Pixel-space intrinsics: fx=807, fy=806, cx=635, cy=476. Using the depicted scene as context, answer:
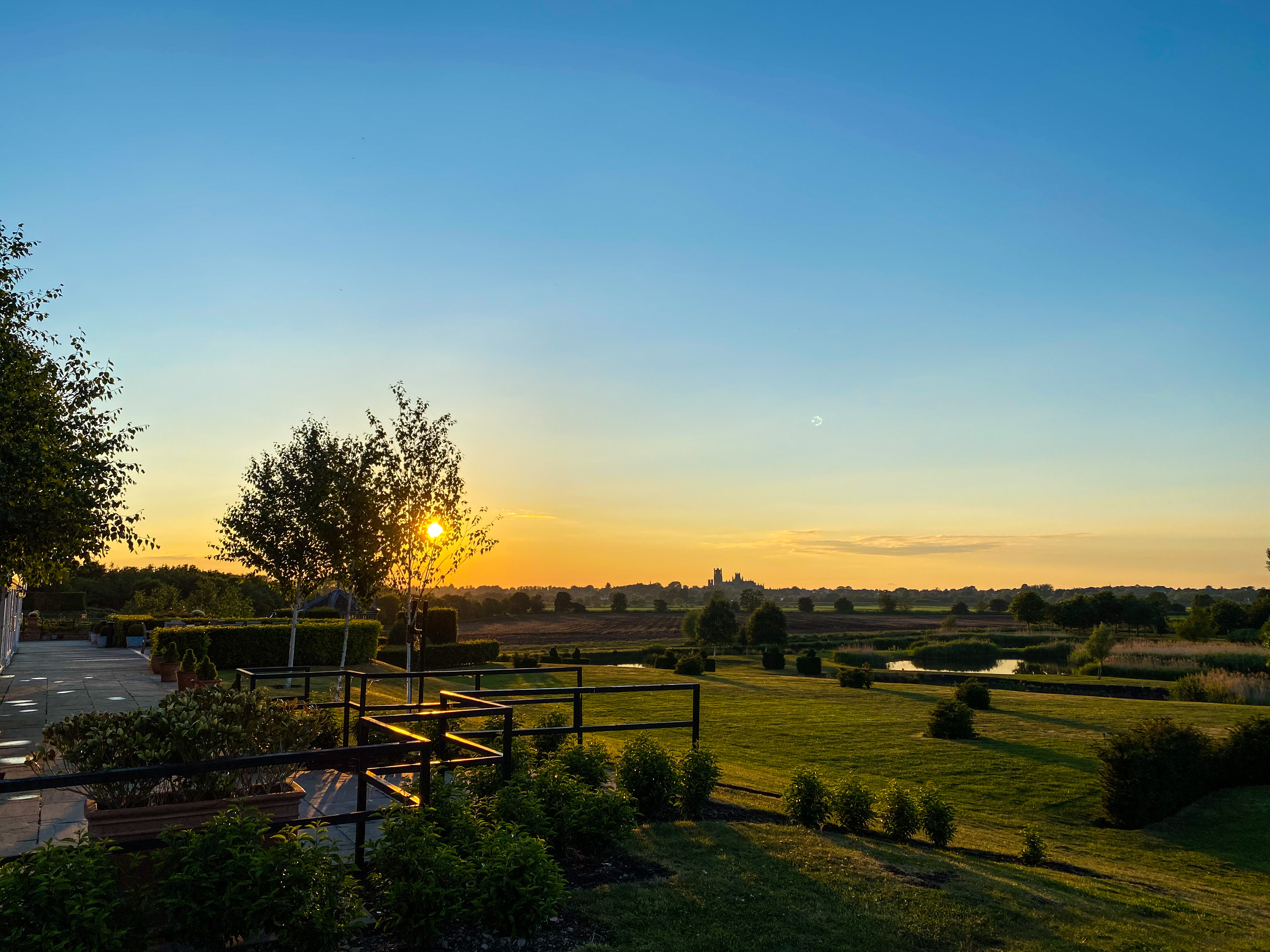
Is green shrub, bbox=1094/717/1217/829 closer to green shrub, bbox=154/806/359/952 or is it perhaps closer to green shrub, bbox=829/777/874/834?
green shrub, bbox=829/777/874/834

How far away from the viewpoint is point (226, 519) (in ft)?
72.5

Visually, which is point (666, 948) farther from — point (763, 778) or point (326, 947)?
point (763, 778)

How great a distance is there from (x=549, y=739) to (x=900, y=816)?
160 inches

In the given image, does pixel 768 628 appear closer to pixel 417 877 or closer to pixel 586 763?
pixel 586 763

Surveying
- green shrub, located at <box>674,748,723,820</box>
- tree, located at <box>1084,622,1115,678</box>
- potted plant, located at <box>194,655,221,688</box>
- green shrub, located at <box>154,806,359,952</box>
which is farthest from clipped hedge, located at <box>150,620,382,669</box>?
tree, located at <box>1084,622,1115,678</box>

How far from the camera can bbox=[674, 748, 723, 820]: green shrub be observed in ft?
26.5

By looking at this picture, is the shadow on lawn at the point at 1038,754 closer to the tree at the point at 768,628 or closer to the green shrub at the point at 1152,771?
the green shrub at the point at 1152,771

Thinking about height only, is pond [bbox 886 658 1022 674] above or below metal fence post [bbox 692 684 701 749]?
below

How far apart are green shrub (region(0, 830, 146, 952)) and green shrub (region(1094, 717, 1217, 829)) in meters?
13.2

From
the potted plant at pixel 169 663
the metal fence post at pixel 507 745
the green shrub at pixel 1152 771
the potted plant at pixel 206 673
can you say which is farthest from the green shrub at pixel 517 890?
the potted plant at pixel 169 663

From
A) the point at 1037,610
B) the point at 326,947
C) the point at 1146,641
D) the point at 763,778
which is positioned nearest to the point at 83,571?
the point at 763,778

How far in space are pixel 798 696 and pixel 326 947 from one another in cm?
2213

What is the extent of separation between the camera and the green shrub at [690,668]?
1297 inches

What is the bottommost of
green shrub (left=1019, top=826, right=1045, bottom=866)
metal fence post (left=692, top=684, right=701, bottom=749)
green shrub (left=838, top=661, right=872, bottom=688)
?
green shrub (left=838, top=661, right=872, bottom=688)
